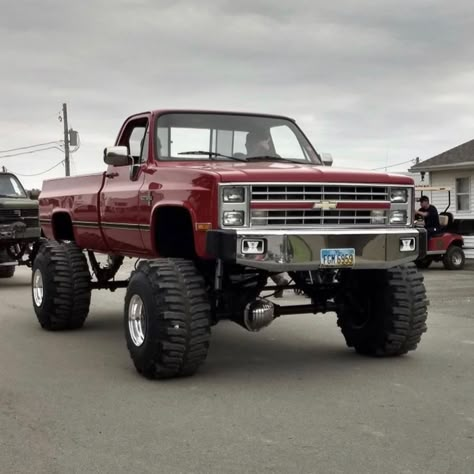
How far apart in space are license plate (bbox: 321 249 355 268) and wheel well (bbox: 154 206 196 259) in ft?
4.48

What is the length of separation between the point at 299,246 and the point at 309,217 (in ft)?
1.34

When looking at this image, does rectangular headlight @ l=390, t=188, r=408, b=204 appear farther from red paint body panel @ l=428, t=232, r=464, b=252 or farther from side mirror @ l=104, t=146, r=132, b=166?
red paint body panel @ l=428, t=232, r=464, b=252

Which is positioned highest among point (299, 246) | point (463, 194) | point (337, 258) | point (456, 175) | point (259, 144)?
point (456, 175)

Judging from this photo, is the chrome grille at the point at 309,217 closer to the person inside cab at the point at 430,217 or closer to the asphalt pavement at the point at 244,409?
the asphalt pavement at the point at 244,409

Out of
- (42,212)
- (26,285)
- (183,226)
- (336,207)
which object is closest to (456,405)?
(336,207)

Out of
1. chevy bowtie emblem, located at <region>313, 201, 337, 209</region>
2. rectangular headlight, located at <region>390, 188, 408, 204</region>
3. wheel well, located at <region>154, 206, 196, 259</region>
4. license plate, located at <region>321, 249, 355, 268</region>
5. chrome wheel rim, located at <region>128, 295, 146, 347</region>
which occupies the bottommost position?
chrome wheel rim, located at <region>128, 295, 146, 347</region>

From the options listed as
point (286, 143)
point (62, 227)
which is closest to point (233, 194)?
point (286, 143)

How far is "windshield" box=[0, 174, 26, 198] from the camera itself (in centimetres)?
1698

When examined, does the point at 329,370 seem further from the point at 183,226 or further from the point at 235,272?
the point at 183,226

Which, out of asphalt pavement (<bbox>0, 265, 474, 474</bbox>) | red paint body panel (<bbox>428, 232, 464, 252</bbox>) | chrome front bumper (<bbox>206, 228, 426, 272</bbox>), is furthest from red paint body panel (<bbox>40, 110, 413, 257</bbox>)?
red paint body panel (<bbox>428, 232, 464, 252</bbox>)

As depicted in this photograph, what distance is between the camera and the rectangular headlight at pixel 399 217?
7.16m

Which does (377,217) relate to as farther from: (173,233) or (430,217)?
(430,217)

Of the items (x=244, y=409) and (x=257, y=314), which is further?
(x=257, y=314)

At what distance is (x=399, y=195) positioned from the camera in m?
7.21
